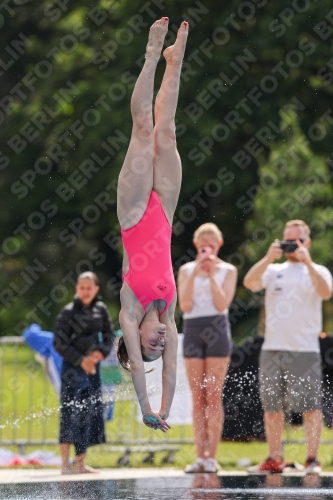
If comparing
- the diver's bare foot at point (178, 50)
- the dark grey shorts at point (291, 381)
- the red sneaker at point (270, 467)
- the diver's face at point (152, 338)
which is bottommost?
the red sneaker at point (270, 467)

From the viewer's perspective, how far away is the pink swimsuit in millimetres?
5953

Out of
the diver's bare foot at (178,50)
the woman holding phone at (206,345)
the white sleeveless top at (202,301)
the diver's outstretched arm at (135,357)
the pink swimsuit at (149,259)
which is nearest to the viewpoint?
the diver's outstretched arm at (135,357)

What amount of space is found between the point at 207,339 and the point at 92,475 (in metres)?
1.56

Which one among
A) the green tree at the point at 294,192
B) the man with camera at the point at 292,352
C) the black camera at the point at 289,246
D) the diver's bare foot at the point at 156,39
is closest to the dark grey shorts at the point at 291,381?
the man with camera at the point at 292,352

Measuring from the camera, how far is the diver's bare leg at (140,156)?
19.7 ft

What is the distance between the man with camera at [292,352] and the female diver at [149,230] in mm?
2091

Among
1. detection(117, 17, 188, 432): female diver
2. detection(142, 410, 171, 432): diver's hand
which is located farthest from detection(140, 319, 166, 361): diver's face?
detection(142, 410, 171, 432): diver's hand

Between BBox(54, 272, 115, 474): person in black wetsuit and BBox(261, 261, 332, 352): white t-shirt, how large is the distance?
59.1 inches

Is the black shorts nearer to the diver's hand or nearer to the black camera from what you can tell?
the black camera

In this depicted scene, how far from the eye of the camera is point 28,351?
9.80 metres

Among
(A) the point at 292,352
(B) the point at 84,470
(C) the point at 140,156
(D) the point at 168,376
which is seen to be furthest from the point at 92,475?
(C) the point at 140,156

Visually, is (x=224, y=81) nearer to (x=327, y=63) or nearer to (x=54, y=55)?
(x=327, y=63)

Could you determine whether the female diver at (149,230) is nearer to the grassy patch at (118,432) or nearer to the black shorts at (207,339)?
the black shorts at (207,339)

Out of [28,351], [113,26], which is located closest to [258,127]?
[113,26]
